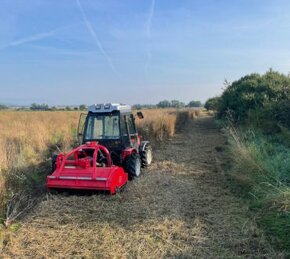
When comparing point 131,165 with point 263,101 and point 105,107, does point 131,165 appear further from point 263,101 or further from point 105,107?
point 263,101

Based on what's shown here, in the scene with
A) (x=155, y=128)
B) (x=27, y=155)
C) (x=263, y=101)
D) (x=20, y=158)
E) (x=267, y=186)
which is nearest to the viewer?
(x=267, y=186)

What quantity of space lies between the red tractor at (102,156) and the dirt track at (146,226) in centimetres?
31

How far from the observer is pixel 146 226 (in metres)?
5.13

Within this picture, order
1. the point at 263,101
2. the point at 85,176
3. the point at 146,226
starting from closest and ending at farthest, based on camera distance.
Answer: the point at 146,226
the point at 85,176
the point at 263,101

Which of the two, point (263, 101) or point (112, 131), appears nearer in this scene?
point (112, 131)

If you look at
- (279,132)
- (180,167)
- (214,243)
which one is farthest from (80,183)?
(279,132)

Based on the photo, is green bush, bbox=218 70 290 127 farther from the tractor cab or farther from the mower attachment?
the mower attachment

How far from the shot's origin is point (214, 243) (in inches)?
179

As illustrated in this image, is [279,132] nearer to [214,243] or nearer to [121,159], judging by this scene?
[121,159]

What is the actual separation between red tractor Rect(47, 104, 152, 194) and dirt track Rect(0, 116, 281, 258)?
12.3 inches

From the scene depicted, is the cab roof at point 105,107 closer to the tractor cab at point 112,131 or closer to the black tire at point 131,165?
the tractor cab at point 112,131

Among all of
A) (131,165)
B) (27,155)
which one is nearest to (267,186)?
(131,165)

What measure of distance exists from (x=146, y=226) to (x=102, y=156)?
2.64 m

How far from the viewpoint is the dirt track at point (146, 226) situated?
434cm
